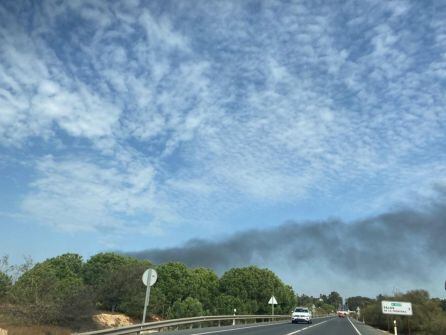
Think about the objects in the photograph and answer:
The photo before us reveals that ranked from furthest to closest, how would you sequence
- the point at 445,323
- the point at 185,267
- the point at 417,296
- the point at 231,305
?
the point at 185,267 < the point at 231,305 < the point at 417,296 < the point at 445,323

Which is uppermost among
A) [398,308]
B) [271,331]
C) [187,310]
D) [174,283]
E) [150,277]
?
[174,283]

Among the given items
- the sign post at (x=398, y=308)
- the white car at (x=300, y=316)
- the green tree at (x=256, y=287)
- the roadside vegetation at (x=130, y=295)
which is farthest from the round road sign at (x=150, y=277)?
the green tree at (x=256, y=287)

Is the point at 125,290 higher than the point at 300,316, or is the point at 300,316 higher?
the point at 125,290

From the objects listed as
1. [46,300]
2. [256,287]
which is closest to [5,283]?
[46,300]

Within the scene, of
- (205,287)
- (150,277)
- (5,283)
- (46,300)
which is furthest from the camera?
(205,287)

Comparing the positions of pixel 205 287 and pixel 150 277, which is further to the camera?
pixel 205 287

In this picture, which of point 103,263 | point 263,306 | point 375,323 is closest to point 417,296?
point 375,323

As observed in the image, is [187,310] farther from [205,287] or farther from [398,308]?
[398,308]

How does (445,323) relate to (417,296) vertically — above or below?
below

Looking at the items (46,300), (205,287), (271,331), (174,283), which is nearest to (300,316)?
(271,331)

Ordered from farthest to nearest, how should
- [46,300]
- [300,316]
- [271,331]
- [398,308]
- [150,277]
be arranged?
[300,316] < [398,308] < [271,331] < [46,300] < [150,277]

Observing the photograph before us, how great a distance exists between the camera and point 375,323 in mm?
76000

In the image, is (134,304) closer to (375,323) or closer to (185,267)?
(185,267)

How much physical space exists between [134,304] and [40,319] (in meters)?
38.0
